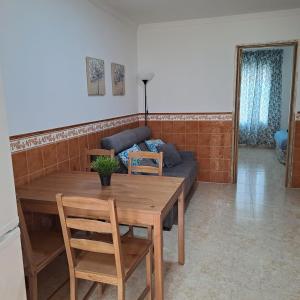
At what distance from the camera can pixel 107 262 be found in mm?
1816

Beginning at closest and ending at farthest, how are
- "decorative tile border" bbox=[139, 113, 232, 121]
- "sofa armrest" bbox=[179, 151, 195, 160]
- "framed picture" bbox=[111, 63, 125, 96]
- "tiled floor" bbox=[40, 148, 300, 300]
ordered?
"tiled floor" bbox=[40, 148, 300, 300] → "framed picture" bbox=[111, 63, 125, 96] → "sofa armrest" bbox=[179, 151, 195, 160] → "decorative tile border" bbox=[139, 113, 232, 121]

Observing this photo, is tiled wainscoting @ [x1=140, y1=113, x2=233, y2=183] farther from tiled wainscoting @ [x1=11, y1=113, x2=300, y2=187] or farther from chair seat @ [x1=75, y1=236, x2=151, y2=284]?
chair seat @ [x1=75, y1=236, x2=151, y2=284]

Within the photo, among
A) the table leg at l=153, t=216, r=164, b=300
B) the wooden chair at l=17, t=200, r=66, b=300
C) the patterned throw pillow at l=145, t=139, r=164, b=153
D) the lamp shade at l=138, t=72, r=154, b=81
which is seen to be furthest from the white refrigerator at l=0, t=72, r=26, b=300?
the lamp shade at l=138, t=72, r=154, b=81

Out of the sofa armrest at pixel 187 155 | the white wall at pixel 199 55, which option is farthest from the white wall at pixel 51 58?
the sofa armrest at pixel 187 155

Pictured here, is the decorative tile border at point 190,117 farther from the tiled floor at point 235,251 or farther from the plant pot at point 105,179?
the plant pot at point 105,179

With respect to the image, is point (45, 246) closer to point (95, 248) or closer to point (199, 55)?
point (95, 248)

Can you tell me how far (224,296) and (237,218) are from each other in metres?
1.42

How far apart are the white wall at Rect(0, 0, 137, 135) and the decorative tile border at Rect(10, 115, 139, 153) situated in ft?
0.24

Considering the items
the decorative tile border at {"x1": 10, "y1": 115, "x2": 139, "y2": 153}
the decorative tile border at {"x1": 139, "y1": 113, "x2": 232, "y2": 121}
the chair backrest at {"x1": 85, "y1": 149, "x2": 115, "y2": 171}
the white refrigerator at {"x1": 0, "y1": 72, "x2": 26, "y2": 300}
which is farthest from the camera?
the decorative tile border at {"x1": 139, "y1": 113, "x2": 232, "y2": 121}

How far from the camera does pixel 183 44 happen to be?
4.68m

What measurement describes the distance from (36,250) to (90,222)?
0.60m

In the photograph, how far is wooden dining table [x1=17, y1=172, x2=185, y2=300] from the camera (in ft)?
6.07

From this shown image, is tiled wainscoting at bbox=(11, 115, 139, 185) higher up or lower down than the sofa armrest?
higher up

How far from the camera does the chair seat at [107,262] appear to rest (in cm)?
173
